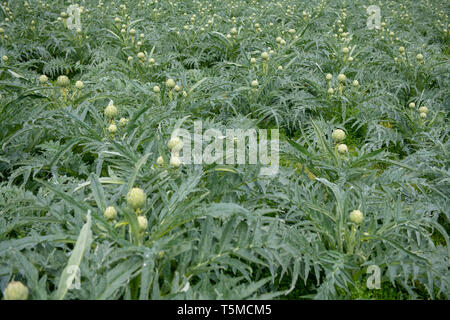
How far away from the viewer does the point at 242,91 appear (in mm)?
3020

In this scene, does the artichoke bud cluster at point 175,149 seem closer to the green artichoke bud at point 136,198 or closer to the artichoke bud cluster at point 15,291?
the green artichoke bud at point 136,198

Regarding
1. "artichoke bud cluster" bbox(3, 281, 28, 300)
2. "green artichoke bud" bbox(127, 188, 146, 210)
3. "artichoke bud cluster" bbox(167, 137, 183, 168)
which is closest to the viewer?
"artichoke bud cluster" bbox(3, 281, 28, 300)

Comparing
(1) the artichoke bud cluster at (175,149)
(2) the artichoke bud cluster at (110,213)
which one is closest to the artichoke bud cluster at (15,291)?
(2) the artichoke bud cluster at (110,213)

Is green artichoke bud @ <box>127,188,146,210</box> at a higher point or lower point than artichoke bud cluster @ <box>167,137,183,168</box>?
lower

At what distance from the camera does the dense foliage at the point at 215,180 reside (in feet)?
4.36

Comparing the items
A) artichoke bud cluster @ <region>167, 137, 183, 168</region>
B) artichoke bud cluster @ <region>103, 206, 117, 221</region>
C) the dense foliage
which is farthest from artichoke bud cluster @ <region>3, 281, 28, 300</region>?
artichoke bud cluster @ <region>167, 137, 183, 168</region>

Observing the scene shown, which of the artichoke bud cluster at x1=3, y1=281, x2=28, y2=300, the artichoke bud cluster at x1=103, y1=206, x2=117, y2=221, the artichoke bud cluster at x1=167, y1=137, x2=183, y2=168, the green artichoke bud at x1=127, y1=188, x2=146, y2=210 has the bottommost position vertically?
the artichoke bud cluster at x1=3, y1=281, x2=28, y2=300

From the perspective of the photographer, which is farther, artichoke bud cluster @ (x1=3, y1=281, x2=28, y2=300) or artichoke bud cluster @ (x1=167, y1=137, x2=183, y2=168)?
artichoke bud cluster @ (x1=167, y1=137, x2=183, y2=168)

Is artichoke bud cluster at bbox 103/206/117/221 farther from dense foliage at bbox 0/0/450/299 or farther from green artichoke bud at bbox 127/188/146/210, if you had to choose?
green artichoke bud at bbox 127/188/146/210

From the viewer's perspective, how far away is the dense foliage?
4.36 feet

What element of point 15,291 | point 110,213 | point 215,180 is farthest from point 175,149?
point 15,291

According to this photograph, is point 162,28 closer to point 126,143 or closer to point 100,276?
point 126,143
